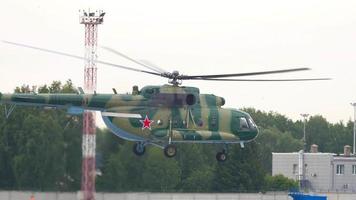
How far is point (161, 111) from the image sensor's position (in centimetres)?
7300

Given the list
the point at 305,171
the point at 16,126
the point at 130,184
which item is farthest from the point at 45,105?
the point at 305,171

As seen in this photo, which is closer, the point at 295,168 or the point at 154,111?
the point at 154,111

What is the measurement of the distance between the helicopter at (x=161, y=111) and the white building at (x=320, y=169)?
299ft

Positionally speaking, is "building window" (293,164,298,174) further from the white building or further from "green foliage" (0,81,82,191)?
"green foliage" (0,81,82,191)

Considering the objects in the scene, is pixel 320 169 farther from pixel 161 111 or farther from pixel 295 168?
pixel 161 111

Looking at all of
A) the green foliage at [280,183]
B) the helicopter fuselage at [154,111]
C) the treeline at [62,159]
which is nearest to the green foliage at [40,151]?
the treeline at [62,159]

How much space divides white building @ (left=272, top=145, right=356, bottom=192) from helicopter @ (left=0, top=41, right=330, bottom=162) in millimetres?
91111

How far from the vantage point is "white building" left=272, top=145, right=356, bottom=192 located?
16800 centimetres

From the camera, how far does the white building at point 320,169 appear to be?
16800 cm

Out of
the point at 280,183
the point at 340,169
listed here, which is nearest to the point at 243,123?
the point at 280,183

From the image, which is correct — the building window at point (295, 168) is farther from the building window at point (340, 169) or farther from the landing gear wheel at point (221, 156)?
the landing gear wheel at point (221, 156)

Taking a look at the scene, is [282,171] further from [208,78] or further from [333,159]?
[208,78]

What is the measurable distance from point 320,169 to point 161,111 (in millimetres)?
99137

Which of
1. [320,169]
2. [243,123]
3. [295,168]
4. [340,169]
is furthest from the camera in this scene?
[340,169]
